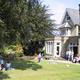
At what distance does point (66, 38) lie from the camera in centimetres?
5703

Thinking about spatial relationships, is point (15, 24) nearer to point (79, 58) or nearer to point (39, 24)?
point (39, 24)

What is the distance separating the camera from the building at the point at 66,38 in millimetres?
55156

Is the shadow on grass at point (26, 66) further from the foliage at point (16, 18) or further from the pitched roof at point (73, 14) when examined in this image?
the pitched roof at point (73, 14)

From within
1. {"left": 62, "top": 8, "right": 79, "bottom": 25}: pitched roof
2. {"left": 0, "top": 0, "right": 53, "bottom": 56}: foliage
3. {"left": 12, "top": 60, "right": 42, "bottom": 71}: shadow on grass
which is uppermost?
{"left": 62, "top": 8, "right": 79, "bottom": 25}: pitched roof

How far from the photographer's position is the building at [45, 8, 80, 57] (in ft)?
181

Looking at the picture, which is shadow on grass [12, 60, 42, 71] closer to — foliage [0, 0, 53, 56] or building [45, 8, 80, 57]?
foliage [0, 0, 53, 56]

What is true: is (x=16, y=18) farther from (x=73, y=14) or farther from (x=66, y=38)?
(x=73, y=14)

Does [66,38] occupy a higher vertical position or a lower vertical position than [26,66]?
higher

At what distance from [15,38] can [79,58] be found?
18.1 meters

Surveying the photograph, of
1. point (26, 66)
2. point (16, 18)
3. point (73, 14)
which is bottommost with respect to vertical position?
point (26, 66)

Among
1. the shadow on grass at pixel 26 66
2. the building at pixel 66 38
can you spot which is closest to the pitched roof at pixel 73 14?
the building at pixel 66 38

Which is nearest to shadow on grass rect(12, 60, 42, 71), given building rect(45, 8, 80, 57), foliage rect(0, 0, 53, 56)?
foliage rect(0, 0, 53, 56)

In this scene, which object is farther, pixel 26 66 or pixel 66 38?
pixel 66 38

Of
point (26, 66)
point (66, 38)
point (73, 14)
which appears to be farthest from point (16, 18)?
point (73, 14)
